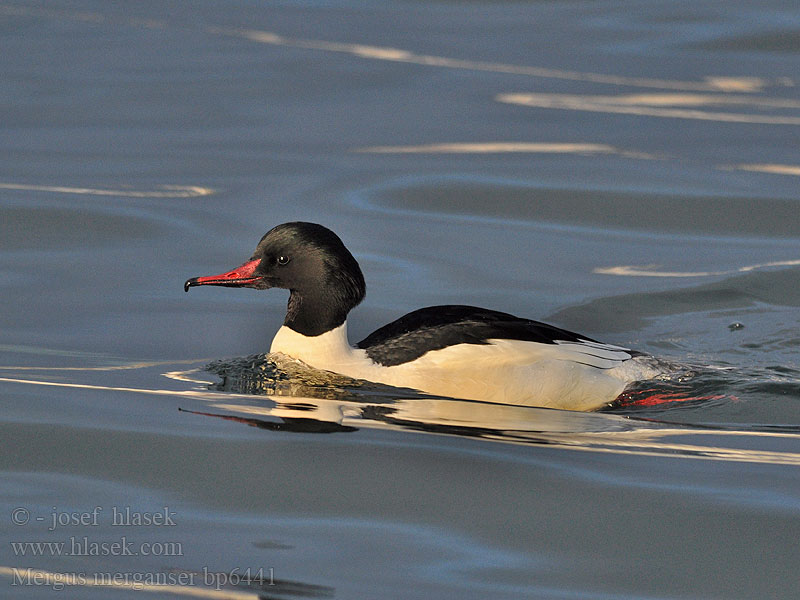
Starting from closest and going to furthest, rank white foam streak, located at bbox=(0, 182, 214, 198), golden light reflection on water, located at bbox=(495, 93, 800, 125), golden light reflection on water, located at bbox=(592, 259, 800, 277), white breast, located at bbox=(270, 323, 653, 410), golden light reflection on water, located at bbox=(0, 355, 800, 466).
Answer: golden light reflection on water, located at bbox=(0, 355, 800, 466) < white breast, located at bbox=(270, 323, 653, 410) < golden light reflection on water, located at bbox=(592, 259, 800, 277) < white foam streak, located at bbox=(0, 182, 214, 198) < golden light reflection on water, located at bbox=(495, 93, 800, 125)

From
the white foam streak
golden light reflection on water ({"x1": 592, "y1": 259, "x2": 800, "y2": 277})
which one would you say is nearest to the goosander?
golden light reflection on water ({"x1": 592, "y1": 259, "x2": 800, "y2": 277})

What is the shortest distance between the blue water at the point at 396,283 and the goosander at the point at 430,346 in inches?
6.1

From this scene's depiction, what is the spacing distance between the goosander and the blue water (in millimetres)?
156

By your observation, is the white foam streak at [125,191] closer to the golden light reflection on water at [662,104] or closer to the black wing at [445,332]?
the golden light reflection on water at [662,104]

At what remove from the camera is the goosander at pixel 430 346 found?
7.09m

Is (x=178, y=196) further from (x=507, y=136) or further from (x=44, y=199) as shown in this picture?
(x=507, y=136)

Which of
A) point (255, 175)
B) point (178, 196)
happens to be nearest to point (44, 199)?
point (178, 196)

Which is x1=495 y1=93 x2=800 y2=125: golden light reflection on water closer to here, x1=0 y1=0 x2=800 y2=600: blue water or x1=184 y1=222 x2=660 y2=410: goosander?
x1=0 y1=0 x2=800 y2=600: blue water

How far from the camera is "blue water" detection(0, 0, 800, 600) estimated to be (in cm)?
514

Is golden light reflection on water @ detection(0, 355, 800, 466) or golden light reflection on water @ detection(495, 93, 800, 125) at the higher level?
golden light reflection on water @ detection(495, 93, 800, 125)

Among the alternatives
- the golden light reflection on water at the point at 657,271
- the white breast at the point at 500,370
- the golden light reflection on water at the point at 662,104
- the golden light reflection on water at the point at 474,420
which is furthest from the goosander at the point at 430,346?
the golden light reflection on water at the point at 662,104

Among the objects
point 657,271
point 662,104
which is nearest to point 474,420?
point 657,271

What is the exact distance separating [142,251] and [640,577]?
6.27m

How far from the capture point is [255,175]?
1220 centimetres
